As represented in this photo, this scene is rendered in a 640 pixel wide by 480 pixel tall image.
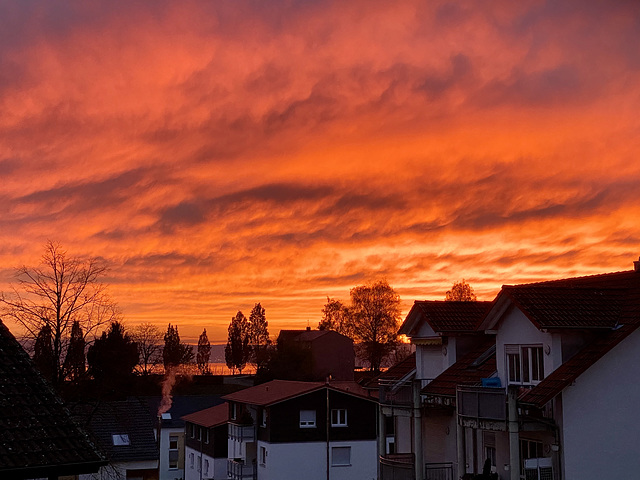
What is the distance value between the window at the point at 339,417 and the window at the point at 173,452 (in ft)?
87.2

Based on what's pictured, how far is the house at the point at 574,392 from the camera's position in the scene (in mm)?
23734

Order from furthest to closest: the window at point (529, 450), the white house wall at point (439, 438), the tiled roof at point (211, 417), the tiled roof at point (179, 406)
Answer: the tiled roof at point (179, 406), the tiled roof at point (211, 417), the white house wall at point (439, 438), the window at point (529, 450)

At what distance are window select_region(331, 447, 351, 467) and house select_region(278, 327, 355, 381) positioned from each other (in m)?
47.1

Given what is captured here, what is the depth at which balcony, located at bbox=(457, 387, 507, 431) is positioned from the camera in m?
24.8

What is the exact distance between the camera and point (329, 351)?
108 metres

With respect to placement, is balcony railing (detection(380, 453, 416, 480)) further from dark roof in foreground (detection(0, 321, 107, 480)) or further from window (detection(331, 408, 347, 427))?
A: window (detection(331, 408, 347, 427))

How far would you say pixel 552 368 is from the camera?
24719 millimetres

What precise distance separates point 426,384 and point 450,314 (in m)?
3.38

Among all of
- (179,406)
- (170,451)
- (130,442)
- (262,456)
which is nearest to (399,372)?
(262,456)

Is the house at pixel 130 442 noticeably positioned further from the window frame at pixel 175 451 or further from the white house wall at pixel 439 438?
the white house wall at pixel 439 438

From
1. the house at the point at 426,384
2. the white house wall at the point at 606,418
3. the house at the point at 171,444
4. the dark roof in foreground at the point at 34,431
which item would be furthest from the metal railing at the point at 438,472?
the house at the point at 171,444

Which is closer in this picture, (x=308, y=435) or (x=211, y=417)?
(x=308, y=435)

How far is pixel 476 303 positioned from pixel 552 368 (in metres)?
8.77

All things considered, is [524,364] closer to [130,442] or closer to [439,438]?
[439,438]
